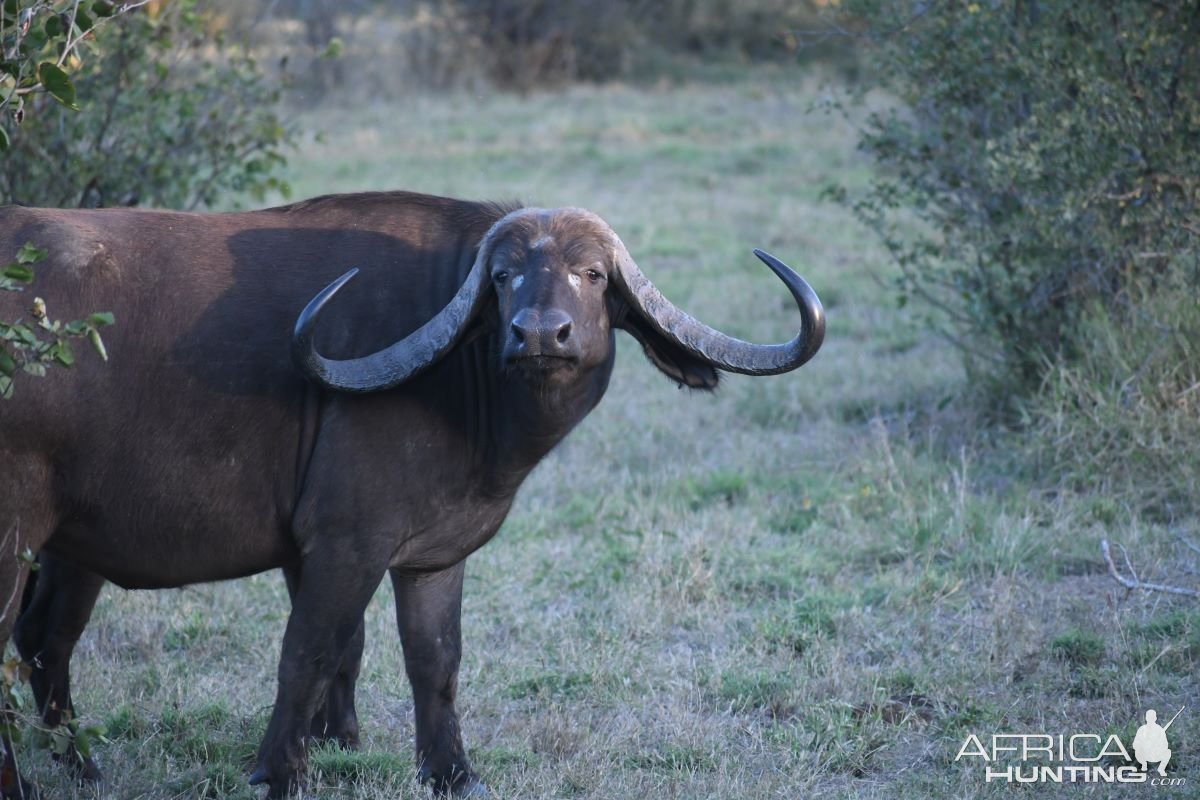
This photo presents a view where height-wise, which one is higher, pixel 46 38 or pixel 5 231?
pixel 46 38

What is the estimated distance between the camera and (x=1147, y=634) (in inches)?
226

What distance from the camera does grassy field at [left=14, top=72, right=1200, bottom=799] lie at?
16.1 feet

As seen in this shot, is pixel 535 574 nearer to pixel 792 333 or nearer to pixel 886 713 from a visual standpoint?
pixel 886 713

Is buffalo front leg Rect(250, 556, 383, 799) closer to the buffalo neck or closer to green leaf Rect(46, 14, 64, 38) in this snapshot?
the buffalo neck

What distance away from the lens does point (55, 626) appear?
4992mm

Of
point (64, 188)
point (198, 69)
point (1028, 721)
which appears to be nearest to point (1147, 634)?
point (1028, 721)

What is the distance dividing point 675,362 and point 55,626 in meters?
2.43

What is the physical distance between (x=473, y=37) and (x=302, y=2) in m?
3.24

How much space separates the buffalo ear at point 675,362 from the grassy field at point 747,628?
4.39ft

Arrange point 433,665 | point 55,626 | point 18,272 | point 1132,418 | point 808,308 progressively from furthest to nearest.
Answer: point 1132,418 → point 55,626 → point 433,665 → point 808,308 → point 18,272

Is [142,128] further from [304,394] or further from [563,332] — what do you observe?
[563,332]

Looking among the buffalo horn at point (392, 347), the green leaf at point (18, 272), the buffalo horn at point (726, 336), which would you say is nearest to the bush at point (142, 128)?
the buffalo horn at point (392, 347)

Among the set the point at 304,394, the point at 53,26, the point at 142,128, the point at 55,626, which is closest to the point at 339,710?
the point at 55,626

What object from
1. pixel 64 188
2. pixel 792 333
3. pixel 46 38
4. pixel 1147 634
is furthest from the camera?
pixel 792 333
